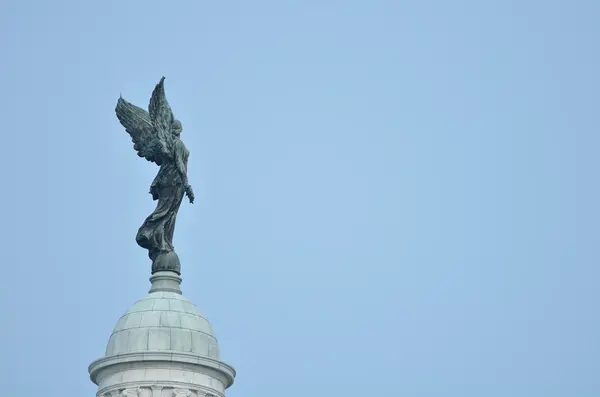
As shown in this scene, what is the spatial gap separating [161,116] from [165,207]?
307 centimetres

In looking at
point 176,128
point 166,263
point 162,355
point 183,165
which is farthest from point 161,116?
point 162,355

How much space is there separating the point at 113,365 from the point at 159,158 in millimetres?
7811

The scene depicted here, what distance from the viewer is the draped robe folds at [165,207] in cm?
5462

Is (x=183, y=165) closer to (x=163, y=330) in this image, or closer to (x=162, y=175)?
(x=162, y=175)

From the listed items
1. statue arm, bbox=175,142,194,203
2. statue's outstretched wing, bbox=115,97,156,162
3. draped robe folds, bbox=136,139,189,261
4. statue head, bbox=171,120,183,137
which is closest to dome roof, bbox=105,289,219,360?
draped robe folds, bbox=136,139,189,261

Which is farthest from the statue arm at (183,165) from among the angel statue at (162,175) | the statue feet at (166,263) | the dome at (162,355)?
the dome at (162,355)

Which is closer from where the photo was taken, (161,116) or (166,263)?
(166,263)

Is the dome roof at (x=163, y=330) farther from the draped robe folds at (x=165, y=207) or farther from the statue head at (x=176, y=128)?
the statue head at (x=176, y=128)

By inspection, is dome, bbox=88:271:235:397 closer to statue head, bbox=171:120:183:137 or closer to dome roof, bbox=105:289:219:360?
dome roof, bbox=105:289:219:360

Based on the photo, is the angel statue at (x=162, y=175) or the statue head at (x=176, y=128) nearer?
the angel statue at (x=162, y=175)

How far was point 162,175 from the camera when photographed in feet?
181

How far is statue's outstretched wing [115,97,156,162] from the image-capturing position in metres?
55.3

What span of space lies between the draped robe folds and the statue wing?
33cm

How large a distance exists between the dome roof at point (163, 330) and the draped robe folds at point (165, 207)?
7.28 ft
